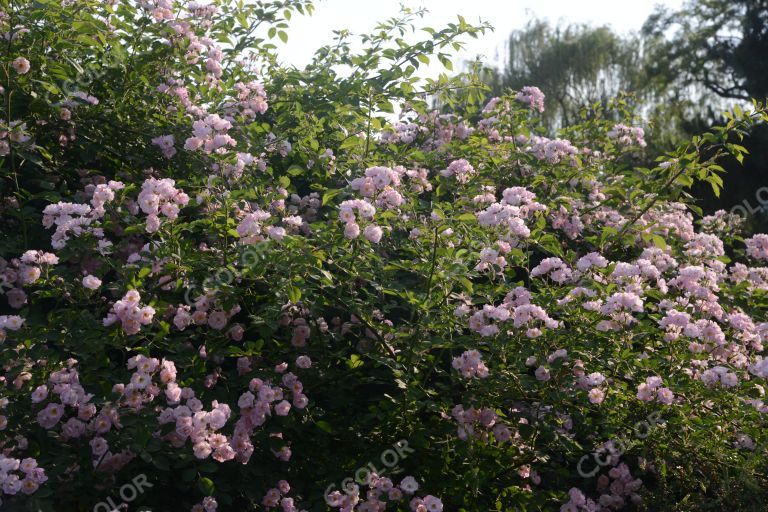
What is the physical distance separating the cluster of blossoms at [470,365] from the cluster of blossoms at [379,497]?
433 mm

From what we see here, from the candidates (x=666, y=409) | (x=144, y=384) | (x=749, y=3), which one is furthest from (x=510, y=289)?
(x=749, y=3)

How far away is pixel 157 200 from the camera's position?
2902 millimetres

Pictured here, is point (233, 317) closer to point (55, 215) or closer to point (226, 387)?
point (226, 387)

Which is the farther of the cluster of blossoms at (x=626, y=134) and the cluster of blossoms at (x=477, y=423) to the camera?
the cluster of blossoms at (x=626, y=134)

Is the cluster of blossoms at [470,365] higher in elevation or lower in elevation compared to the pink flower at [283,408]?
higher

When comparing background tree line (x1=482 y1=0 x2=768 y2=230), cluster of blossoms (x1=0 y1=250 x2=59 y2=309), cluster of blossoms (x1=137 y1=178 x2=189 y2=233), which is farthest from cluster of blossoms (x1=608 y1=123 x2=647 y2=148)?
background tree line (x1=482 y1=0 x2=768 y2=230)

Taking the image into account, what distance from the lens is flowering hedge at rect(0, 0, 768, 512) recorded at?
109 inches

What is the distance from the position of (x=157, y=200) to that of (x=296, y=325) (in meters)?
0.70

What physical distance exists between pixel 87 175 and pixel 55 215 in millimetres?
602

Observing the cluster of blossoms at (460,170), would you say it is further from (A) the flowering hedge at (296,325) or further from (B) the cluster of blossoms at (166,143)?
(B) the cluster of blossoms at (166,143)

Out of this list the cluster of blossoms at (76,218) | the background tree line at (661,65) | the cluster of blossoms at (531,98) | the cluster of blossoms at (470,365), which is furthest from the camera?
the background tree line at (661,65)

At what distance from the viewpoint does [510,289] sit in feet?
10.6

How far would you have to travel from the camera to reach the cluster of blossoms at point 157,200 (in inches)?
113

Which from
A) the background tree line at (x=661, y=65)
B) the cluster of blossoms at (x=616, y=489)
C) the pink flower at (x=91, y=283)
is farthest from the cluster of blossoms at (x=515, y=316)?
the background tree line at (x=661, y=65)
